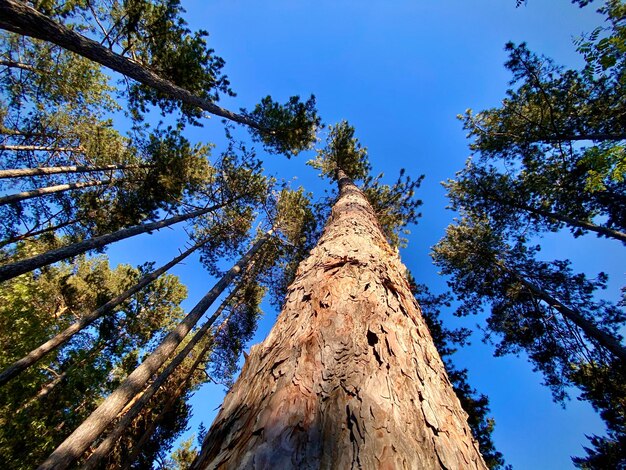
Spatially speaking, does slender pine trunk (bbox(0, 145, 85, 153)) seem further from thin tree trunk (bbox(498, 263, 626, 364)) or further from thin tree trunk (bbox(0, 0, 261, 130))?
thin tree trunk (bbox(498, 263, 626, 364))

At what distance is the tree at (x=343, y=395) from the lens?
0.99m

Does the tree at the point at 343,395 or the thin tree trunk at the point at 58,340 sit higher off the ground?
the thin tree trunk at the point at 58,340

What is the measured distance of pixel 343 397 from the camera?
1.19 meters

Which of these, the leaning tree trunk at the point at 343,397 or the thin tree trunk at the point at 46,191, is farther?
the thin tree trunk at the point at 46,191

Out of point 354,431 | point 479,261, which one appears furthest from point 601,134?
point 354,431

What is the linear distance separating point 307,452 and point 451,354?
913cm

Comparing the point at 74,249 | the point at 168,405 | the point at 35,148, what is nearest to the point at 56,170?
the point at 35,148

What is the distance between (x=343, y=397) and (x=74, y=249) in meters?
8.53

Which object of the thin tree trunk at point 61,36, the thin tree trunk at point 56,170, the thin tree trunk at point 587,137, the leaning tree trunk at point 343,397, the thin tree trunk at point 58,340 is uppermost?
the thin tree trunk at point 587,137

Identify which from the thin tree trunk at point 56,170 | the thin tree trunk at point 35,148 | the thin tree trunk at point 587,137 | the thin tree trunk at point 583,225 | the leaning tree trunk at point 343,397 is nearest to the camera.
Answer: the leaning tree trunk at point 343,397

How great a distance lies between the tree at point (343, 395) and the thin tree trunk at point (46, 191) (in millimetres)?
11213

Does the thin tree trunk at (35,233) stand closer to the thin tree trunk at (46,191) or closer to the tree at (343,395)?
the thin tree trunk at (46,191)

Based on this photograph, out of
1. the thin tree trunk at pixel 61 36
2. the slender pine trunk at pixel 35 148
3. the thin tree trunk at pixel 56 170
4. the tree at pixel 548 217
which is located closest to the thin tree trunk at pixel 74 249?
the thin tree trunk at pixel 56 170

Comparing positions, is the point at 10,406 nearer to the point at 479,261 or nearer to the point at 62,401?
the point at 62,401
